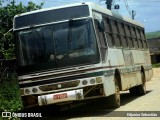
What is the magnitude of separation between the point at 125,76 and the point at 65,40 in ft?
12.9

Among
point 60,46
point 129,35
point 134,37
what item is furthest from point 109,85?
point 134,37

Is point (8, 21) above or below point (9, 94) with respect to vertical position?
above

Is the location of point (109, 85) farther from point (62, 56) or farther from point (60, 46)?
point (60, 46)

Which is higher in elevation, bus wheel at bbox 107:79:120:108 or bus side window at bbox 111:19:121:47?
bus side window at bbox 111:19:121:47

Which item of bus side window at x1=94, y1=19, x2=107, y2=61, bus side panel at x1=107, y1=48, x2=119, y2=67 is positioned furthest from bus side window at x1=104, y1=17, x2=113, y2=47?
bus side window at x1=94, y1=19, x2=107, y2=61

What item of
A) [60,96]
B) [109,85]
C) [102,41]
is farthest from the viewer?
[102,41]

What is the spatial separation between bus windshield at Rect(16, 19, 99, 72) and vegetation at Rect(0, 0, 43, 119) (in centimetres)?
91

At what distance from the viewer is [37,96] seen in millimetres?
12609

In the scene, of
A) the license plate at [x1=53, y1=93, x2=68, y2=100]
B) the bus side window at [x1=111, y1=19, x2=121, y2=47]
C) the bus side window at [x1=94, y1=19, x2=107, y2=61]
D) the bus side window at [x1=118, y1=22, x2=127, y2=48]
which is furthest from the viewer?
the bus side window at [x1=118, y1=22, x2=127, y2=48]

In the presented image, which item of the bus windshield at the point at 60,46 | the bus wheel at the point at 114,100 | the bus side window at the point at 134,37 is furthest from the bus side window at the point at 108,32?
the bus side window at the point at 134,37

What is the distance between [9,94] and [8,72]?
191 centimetres

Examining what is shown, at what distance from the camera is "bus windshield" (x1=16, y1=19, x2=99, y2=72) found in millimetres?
12469

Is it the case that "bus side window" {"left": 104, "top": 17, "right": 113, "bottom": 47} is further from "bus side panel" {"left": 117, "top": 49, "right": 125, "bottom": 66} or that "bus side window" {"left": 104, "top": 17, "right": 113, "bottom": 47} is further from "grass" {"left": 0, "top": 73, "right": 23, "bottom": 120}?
"grass" {"left": 0, "top": 73, "right": 23, "bottom": 120}

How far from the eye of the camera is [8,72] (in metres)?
17.4
